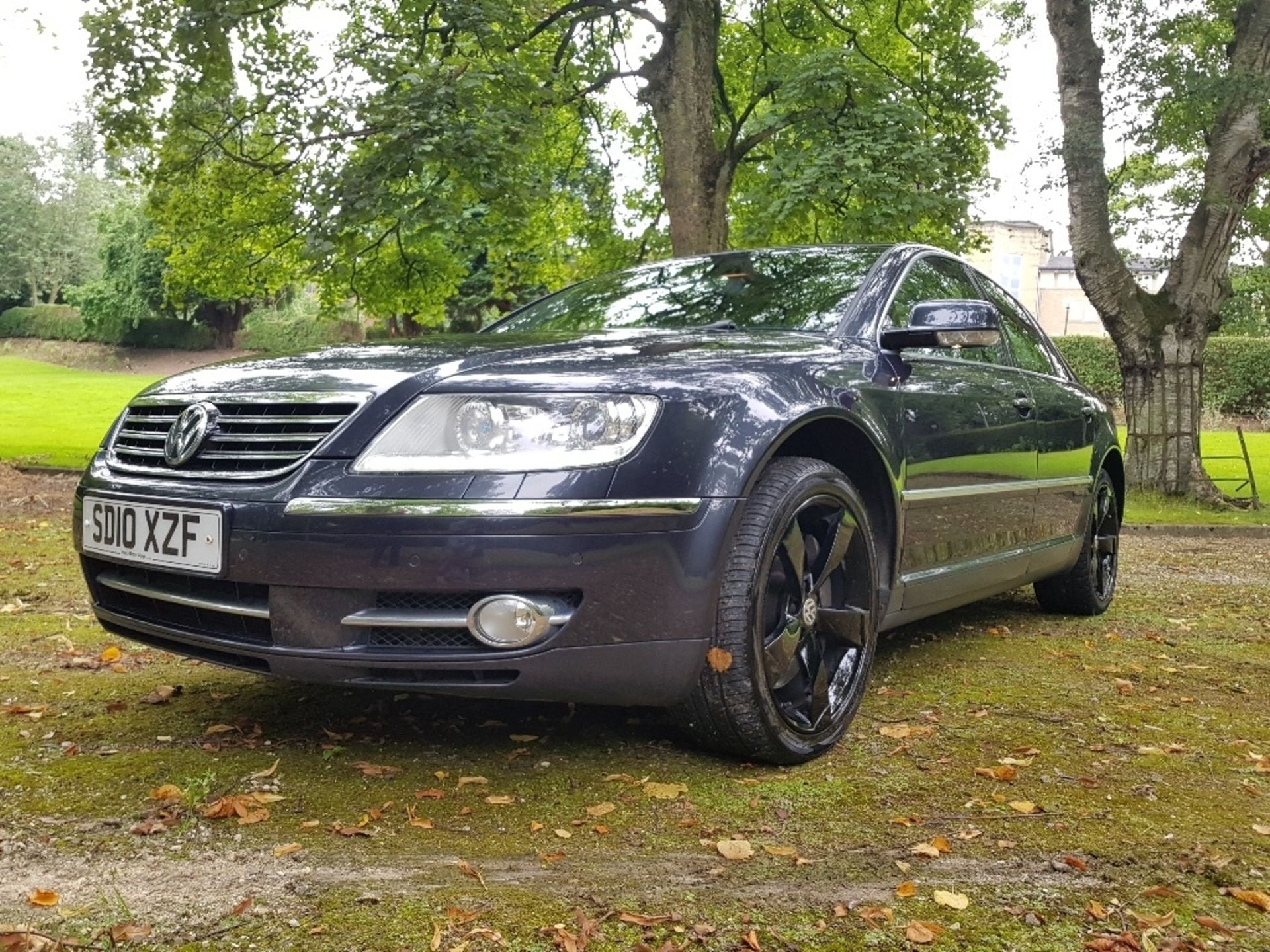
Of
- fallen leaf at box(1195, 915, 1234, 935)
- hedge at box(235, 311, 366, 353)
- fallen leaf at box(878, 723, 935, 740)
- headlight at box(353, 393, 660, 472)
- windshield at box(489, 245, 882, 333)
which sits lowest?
fallen leaf at box(878, 723, 935, 740)

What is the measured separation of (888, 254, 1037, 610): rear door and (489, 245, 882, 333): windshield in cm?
23

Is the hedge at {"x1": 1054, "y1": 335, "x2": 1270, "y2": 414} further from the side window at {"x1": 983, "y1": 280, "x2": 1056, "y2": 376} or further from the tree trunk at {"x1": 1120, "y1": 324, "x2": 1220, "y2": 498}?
the side window at {"x1": 983, "y1": 280, "x2": 1056, "y2": 376}

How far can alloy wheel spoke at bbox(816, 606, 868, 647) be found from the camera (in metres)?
3.10

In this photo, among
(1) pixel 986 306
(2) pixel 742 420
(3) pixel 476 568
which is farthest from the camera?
(1) pixel 986 306

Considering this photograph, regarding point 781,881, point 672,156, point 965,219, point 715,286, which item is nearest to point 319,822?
point 781,881

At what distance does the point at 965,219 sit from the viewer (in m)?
12.5

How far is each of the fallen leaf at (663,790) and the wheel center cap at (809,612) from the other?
1.86 ft

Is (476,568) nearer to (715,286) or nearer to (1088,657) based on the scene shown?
(715,286)

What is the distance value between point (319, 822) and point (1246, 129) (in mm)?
11853

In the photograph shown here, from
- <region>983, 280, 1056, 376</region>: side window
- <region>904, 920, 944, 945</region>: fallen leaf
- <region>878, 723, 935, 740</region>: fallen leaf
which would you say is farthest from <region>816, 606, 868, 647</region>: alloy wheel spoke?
<region>983, 280, 1056, 376</region>: side window

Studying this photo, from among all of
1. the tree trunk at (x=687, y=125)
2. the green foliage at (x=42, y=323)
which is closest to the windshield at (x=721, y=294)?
the tree trunk at (x=687, y=125)

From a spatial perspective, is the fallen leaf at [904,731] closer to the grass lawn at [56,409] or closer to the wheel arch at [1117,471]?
the wheel arch at [1117,471]

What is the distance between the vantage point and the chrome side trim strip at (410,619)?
244 centimetres

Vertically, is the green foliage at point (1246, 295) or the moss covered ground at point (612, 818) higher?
the green foliage at point (1246, 295)
